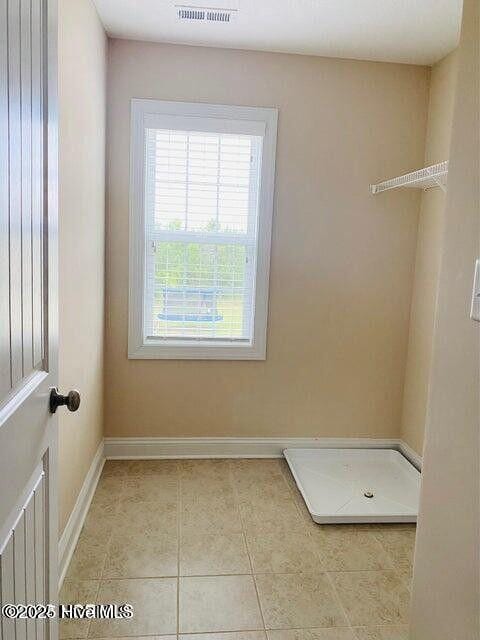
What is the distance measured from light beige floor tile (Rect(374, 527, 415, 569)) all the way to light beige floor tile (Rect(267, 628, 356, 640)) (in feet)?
1.68

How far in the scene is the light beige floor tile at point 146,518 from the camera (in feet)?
7.39

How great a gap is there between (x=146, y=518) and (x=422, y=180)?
229 cm

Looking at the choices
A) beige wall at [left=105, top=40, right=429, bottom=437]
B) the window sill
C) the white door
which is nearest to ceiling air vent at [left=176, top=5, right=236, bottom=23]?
beige wall at [left=105, top=40, right=429, bottom=437]

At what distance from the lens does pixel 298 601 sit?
182 cm

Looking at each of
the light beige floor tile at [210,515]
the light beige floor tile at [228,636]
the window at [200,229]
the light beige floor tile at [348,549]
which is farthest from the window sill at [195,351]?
the light beige floor tile at [228,636]

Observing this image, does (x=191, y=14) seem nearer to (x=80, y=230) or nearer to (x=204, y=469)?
(x=80, y=230)

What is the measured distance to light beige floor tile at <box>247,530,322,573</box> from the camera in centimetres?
202

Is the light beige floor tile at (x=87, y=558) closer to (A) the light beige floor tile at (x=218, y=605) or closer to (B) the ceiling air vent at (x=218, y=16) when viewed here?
(A) the light beige floor tile at (x=218, y=605)

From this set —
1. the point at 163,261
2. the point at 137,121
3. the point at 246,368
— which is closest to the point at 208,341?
the point at 246,368

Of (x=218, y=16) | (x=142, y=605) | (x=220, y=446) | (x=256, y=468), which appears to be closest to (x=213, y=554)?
(x=142, y=605)

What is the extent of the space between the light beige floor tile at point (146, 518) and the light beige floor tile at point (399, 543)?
1.03 m

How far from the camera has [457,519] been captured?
3.44 ft

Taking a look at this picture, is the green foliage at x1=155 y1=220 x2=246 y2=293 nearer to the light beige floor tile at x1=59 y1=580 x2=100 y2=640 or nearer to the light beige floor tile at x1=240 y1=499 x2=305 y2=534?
the light beige floor tile at x1=240 y1=499 x2=305 y2=534

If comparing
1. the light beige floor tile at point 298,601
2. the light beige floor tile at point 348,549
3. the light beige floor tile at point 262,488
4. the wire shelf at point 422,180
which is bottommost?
the light beige floor tile at point 298,601
